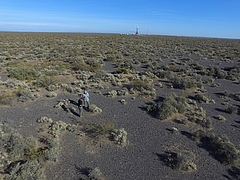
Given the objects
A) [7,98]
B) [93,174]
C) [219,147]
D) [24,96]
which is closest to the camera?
[93,174]

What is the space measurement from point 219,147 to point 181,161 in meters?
2.31

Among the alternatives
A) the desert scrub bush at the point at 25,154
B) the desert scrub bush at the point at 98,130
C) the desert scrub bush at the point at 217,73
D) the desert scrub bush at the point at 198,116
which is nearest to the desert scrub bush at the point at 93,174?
the desert scrub bush at the point at 25,154

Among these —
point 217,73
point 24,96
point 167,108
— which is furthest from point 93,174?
point 217,73

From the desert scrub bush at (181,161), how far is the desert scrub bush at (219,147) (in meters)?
1.16

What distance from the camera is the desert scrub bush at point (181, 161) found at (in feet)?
23.9

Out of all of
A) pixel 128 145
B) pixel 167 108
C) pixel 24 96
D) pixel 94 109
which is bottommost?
pixel 128 145

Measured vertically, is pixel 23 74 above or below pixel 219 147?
above

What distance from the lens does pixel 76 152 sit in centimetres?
802

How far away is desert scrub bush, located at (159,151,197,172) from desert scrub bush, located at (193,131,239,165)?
1.16 m

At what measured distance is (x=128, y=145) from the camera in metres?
8.73

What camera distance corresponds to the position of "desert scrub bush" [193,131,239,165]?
7.73m

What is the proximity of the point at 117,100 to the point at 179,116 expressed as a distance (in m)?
4.69

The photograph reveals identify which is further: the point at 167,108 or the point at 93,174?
the point at 167,108

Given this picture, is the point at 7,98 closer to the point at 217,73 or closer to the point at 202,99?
the point at 202,99
